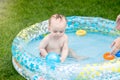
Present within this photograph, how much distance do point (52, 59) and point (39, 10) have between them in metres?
2.26

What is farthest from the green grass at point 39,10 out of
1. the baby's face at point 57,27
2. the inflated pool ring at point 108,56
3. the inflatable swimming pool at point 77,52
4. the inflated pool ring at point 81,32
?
the inflated pool ring at point 108,56

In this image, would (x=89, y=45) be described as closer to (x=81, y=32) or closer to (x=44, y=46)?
(x=81, y=32)

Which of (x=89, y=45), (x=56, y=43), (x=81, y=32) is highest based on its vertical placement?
(x=81, y=32)

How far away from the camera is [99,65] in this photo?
11.9 feet

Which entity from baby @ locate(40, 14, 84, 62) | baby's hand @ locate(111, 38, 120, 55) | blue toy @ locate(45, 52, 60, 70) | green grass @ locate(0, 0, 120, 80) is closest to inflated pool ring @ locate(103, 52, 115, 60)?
baby's hand @ locate(111, 38, 120, 55)

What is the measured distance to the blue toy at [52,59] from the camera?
3658mm

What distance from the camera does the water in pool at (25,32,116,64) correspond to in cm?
443

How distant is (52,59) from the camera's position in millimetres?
3742

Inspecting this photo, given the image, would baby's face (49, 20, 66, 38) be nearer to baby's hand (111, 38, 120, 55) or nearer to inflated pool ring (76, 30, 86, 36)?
baby's hand (111, 38, 120, 55)

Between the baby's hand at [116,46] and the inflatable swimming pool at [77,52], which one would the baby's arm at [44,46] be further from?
the baby's hand at [116,46]

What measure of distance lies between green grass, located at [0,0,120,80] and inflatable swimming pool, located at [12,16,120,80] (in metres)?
0.45

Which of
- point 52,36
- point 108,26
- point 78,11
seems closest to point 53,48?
point 52,36

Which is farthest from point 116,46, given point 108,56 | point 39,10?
point 39,10

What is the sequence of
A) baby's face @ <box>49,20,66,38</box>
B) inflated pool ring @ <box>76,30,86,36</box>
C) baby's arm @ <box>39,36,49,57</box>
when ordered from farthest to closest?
inflated pool ring @ <box>76,30,86,36</box>, baby's arm @ <box>39,36,49,57</box>, baby's face @ <box>49,20,66,38</box>
